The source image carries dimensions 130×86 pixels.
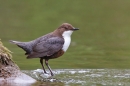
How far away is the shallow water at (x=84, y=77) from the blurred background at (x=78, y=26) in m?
0.85

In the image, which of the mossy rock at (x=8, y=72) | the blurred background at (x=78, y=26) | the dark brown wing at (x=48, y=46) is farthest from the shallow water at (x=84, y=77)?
the blurred background at (x=78, y=26)

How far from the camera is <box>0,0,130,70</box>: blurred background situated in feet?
40.3

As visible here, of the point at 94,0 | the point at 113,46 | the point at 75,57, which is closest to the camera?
the point at 75,57

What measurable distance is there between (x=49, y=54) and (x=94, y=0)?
17341 millimetres

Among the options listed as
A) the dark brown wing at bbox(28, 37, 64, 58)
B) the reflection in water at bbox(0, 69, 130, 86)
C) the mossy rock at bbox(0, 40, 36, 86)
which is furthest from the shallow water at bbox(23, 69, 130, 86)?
the dark brown wing at bbox(28, 37, 64, 58)

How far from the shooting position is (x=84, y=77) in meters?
9.49

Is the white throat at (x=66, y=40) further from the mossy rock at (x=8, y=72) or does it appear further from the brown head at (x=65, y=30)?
the mossy rock at (x=8, y=72)

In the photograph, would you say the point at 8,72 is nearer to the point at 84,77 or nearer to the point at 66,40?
the point at 84,77

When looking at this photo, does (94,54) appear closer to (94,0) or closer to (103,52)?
(103,52)

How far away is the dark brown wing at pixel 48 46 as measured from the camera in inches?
392

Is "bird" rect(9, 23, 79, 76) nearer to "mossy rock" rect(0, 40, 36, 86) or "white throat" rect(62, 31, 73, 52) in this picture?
"white throat" rect(62, 31, 73, 52)

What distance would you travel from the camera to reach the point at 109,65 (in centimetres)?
1147

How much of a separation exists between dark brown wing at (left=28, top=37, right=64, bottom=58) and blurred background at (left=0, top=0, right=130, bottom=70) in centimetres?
104

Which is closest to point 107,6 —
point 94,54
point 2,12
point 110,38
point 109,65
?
point 2,12
